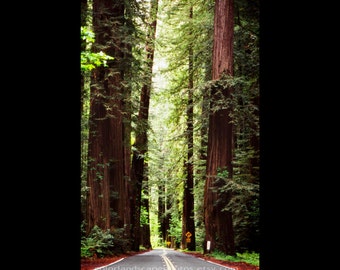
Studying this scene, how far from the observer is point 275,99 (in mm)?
3242

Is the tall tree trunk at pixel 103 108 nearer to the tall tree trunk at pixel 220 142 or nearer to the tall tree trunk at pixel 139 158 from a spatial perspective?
the tall tree trunk at pixel 220 142

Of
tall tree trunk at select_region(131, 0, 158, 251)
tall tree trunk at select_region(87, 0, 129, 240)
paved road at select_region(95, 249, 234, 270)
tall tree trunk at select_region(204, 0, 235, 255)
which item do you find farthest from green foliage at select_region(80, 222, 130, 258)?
tall tree trunk at select_region(131, 0, 158, 251)

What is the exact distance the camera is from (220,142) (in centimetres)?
1595

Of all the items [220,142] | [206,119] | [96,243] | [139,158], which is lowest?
[96,243]

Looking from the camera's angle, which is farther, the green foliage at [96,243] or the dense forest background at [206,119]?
the dense forest background at [206,119]

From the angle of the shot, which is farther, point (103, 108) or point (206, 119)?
point (206, 119)

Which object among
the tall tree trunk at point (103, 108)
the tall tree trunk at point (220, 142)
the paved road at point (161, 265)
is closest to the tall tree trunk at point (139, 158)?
the tall tree trunk at point (103, 108)

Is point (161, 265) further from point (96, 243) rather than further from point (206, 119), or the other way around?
point (206, 119)

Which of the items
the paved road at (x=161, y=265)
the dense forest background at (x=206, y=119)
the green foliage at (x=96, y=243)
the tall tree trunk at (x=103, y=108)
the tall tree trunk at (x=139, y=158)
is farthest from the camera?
the tall tree trunk at (x=139, y=158)

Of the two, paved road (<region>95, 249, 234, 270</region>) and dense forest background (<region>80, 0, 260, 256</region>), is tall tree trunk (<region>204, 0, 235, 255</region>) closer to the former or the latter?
dense forest background (<region>80, 0, 260, 256</region>)

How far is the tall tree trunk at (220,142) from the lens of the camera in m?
15.6

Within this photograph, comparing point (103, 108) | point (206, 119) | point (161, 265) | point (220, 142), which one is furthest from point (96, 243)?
point (206, 119)

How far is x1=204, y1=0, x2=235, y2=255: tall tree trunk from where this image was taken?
15.6m

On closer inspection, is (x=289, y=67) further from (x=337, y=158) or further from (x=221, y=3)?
(x=221, y=3)
